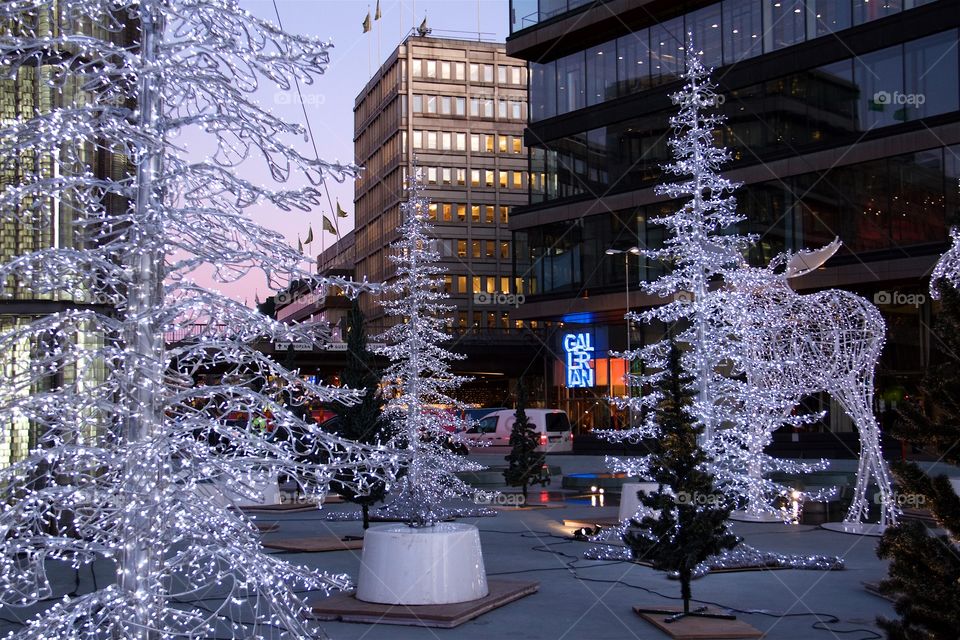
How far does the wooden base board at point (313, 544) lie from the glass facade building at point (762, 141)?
91.2ft

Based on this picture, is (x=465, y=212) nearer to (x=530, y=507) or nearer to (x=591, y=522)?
(x=530, y=507)

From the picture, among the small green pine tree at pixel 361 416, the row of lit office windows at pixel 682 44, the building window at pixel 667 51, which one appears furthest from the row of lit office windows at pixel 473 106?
the small green pine tree at pixel 361 416

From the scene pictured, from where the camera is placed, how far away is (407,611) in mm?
11805

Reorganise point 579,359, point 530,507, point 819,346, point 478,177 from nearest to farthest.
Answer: point 819,346, point 530,507, point 579,359, point 478,177

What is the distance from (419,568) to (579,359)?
47358 mm

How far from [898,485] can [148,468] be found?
5190 millimetres

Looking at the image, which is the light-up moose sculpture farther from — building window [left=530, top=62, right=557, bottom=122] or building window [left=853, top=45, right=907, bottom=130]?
building window [left=530, top=62, right=557, bottom=122]

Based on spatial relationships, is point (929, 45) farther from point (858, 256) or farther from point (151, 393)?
point (151, 393)

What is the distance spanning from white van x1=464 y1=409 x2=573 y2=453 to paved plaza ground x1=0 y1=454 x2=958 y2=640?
98.1ft

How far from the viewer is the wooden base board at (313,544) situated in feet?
56.5

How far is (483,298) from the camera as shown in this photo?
201 feet

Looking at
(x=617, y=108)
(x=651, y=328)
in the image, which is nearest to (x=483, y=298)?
(x=651, y=328)

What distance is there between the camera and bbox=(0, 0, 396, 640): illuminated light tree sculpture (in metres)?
7.09

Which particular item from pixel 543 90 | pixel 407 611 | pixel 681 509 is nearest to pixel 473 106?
pixel 543 90
